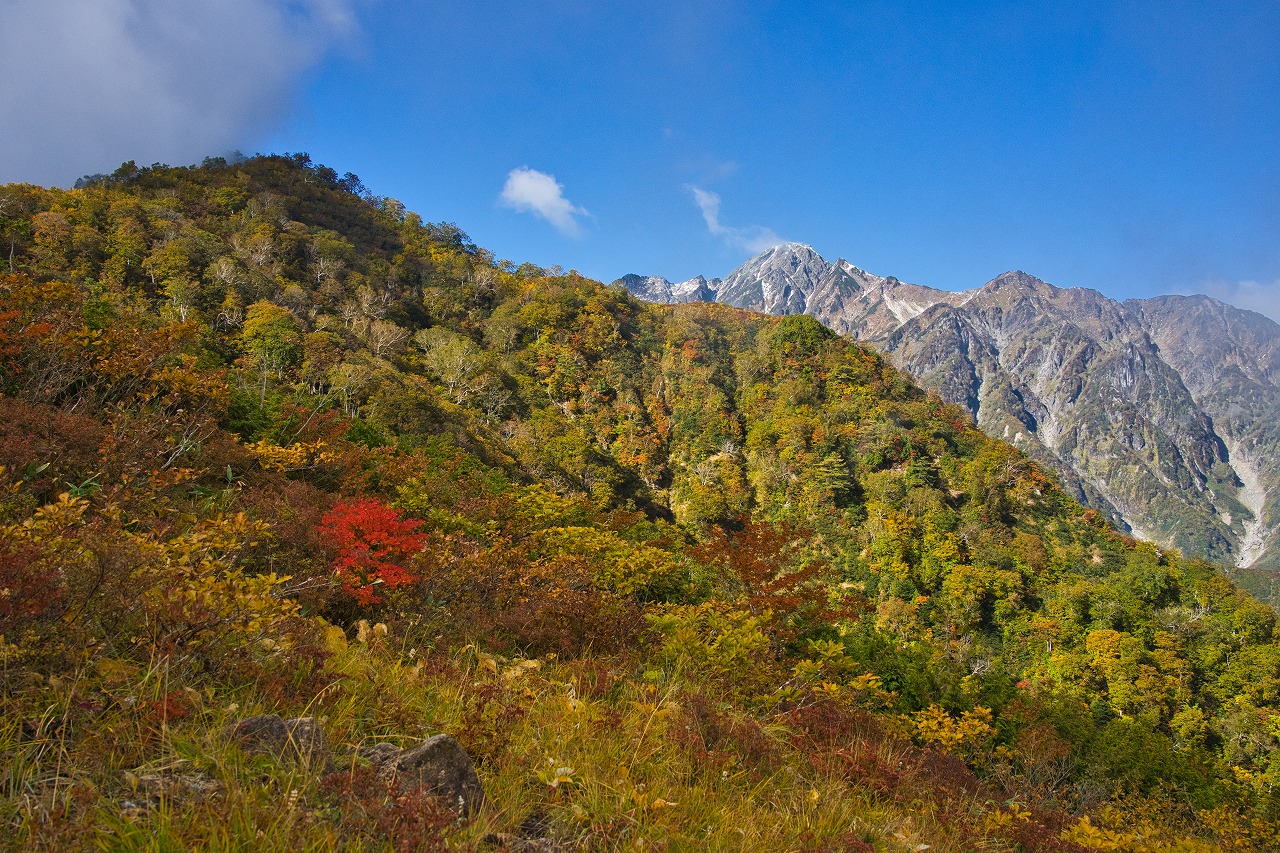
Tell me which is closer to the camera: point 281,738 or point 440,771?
point 281,738

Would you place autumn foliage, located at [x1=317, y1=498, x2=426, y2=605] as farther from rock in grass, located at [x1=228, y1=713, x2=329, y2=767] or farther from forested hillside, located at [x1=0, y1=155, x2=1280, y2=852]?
rock in grass, located at [x1=228, y1=713, x2=329, y2=767]

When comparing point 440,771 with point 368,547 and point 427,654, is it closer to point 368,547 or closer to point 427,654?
point 427,654

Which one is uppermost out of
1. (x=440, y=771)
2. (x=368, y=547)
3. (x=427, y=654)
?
(x=368, y=547)

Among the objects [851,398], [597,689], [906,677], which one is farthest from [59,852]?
[851,398]

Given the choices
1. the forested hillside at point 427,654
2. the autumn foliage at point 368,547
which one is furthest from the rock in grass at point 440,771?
the autumn foliage at point 368,547

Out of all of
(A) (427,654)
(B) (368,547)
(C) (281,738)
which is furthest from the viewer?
Answer: (B) (368,547)

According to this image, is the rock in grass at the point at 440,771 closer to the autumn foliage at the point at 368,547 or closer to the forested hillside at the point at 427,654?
the forested hillside at the point at 427,654

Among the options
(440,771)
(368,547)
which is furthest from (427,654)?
(368,547)

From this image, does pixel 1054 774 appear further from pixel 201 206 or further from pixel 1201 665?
pixel 201 206

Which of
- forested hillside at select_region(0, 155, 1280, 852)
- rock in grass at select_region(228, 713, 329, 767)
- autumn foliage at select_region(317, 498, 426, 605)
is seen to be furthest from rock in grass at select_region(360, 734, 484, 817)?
autumn foliage at select_region(317, 498, 426, 605)

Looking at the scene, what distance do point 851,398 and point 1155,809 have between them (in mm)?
34314

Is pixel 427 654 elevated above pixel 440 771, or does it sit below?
below

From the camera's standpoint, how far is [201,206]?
128 feet

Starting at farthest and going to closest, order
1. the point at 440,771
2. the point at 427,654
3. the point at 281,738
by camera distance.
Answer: the point at 427,654 < the point at 440,771 < the point at 281,738
